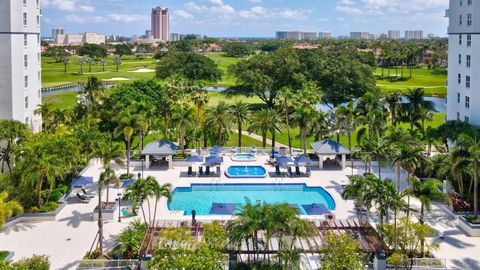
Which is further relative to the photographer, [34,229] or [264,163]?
[264,163]

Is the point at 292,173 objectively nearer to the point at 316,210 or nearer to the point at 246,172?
the point at 246,172

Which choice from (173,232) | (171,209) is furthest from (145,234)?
(171,209)

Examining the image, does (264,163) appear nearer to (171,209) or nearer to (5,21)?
(171,209)

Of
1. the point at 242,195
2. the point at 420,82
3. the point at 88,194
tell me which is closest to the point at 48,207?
the point at 88,194

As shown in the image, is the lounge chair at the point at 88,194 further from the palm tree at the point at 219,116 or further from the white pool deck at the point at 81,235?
the palm tree at the point at 219,116

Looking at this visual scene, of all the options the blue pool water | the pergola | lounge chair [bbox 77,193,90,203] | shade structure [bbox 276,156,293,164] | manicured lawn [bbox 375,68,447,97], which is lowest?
the blue pool water

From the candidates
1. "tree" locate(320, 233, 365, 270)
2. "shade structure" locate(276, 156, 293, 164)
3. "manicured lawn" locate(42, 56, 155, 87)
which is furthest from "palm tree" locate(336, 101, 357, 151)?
"manicured lawn" locate(42, 56, 155, 87)

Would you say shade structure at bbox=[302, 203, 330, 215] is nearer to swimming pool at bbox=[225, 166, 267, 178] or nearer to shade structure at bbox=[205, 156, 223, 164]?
swimming pool at bbox=[225, 166, 267, 178]
